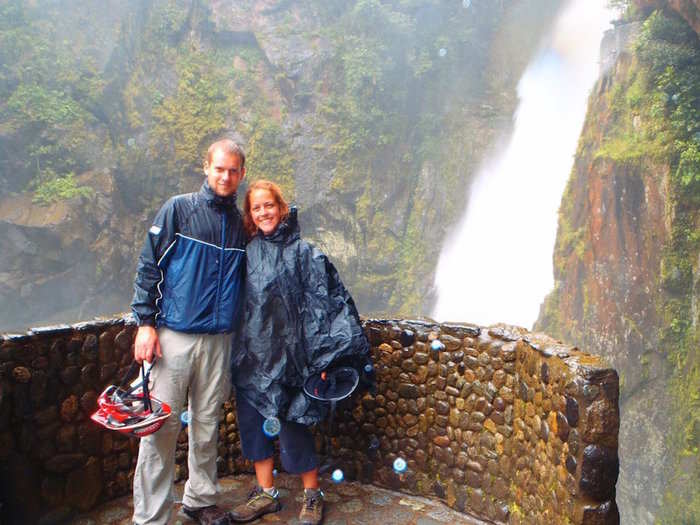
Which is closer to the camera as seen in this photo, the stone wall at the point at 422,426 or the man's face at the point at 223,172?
the stone wall at the point at 422,426

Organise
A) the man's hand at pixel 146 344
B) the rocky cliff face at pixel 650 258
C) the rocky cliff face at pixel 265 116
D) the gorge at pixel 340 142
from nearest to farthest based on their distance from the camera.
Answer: the man's hand at pixel 146 344
the rocky cliff face at pixel 650 258
the gorge at pixel 340 142
the rocky cliff face at pixel 265 116

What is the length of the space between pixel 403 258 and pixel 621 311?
24.1ft

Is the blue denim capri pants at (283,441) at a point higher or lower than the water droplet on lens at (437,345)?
lower

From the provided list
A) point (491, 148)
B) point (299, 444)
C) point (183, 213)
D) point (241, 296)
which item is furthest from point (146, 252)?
point (491, 148)

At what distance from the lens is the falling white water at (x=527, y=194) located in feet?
44.7

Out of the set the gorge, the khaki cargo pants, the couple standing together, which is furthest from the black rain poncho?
the gorge

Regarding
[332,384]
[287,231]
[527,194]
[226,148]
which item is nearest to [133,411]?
[332,384]

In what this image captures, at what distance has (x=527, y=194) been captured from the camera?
1438 cm

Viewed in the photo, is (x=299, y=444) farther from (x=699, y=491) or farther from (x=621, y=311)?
(x=621, y=311)

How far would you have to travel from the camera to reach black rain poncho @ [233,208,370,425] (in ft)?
7.45

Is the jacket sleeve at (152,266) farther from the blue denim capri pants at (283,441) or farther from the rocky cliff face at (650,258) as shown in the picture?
the rocky cliff face at (650,258)

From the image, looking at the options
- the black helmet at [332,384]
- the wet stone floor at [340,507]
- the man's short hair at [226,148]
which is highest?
the man's short hair at [226,148]


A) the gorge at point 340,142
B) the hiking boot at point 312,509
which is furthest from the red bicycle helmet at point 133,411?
the gorge at point 340,142

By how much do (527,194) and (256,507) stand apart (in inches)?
523
